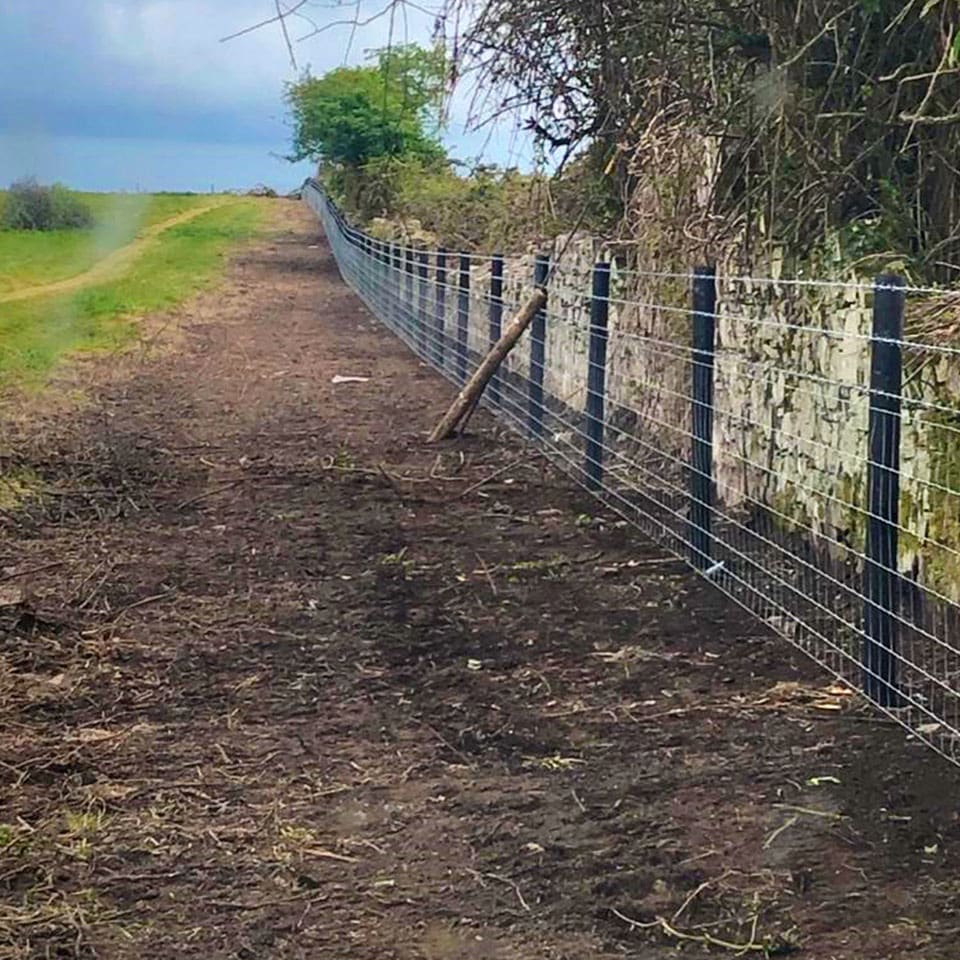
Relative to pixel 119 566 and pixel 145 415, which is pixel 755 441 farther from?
pixel 145 415

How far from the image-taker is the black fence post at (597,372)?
329 inches

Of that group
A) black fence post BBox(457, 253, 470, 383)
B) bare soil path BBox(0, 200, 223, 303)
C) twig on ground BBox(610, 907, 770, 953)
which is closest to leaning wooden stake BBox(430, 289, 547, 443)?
black fence post BBox(457, 253, 470, 383)

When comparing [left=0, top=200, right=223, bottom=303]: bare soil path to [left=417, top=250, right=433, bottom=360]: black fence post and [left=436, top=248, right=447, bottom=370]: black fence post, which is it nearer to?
[left=417, top=250, right=433, bottom=360]: black fence post

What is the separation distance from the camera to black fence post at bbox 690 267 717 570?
6.57 m

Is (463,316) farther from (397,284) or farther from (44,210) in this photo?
(44,210)

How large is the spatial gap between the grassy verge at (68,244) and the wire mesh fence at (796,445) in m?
21.3

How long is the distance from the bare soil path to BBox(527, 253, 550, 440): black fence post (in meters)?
18.5

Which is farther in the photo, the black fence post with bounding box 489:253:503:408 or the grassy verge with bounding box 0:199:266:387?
the grassy verge with bounding box 0:199:266:387

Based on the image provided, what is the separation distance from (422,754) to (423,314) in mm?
12372

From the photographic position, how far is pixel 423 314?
16.5m

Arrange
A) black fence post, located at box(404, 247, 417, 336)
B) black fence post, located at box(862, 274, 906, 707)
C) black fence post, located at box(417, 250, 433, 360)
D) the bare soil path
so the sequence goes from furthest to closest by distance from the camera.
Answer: the bare soil path
black fence post, located at box(404, 247, 417, 336)
black fence post, located at box(417, 250, 433, 360)
black fence post, located at box(862, 274, 906, 707)

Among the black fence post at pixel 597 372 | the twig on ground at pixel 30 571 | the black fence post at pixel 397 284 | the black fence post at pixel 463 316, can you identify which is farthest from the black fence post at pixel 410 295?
the twig on ground at pixel 30 571

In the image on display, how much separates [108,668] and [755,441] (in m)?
3.46

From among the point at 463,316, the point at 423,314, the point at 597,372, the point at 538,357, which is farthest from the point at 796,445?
the point at 423,314
